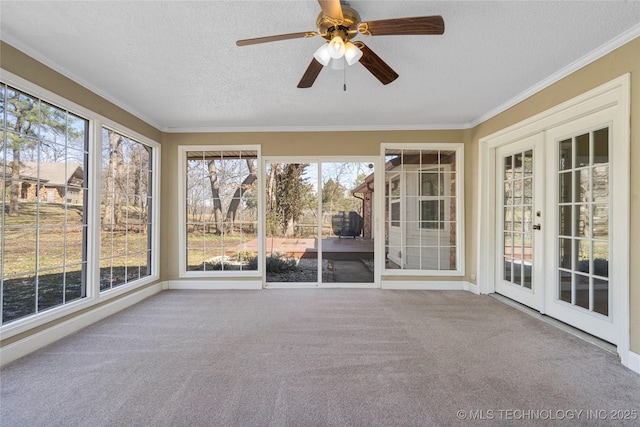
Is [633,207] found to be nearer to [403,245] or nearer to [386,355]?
[386,355]

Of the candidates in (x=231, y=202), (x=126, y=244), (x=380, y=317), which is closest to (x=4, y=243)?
(x=126, y=244)

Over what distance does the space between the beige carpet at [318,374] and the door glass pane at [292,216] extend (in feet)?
4.31

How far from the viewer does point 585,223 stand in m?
2.67

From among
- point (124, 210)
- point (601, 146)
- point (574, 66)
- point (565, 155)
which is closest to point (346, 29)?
point (574, 66)

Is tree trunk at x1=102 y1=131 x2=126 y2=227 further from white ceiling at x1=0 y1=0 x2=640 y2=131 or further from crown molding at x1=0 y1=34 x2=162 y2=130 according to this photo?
white ceiling at x1=0 y1=0 x2=640 y2=131

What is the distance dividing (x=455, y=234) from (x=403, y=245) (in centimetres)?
82

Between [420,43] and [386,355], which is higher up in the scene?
[420,43]

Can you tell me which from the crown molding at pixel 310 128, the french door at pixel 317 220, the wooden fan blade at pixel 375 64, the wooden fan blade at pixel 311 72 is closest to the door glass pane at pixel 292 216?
the french door at pixel 317 220

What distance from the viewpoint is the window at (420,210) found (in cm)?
441

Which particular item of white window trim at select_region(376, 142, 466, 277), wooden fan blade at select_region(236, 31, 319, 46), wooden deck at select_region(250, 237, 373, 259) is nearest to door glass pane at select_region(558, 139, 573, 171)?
white window trim at select_region(376, 142, 466, 277)

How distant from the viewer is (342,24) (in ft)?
5.83

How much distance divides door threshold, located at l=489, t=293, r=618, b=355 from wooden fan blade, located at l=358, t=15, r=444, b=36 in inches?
115

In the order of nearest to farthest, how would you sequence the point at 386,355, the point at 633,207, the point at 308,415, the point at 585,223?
1. the point at 308,415
2. the point at 633,207
3. the point at 386,355
4. the point at 585,223

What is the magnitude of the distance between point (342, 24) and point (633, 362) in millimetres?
3209
